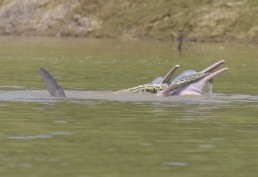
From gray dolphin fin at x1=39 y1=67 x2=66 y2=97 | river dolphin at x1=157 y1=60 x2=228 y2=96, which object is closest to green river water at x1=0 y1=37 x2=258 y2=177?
gray dolphin fin at x1=39 y1=67 x2=66 y2=97

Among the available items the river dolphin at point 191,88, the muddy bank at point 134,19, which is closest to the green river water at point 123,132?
the river dolphin at point 191,88

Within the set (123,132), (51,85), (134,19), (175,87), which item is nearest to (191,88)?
(175,87)

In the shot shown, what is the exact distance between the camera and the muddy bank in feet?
287

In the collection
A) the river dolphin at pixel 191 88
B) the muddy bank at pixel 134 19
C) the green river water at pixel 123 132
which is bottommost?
the green river water at pixel 123 132

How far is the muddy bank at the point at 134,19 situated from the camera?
87.6m

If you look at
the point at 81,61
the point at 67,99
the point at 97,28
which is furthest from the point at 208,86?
the point at 97,28

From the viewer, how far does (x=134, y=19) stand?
9356 cm

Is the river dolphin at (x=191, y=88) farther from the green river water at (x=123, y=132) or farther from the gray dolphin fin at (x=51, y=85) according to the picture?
the gray dolphin fin at (x=51, y=85)

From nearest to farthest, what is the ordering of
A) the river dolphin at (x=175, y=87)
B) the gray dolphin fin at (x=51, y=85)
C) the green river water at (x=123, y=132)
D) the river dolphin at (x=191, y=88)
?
the green river water at (x=123, y=132) < the gray dolphin fin at (x=51, y=85) < the river dolphin at (x=175, y=87) < the river dolphin at (x=191, y=88)

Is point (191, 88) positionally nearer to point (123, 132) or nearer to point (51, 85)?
point (51, 85)

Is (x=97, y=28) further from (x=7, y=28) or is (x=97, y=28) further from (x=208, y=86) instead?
(x=208, y=86)

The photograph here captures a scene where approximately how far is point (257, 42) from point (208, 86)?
2309 inches

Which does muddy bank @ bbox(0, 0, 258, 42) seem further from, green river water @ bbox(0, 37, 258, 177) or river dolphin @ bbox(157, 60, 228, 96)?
river dolphin @ bbox(157, 60, 228, 96)

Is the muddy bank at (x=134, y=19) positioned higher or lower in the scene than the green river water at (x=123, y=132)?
higher
